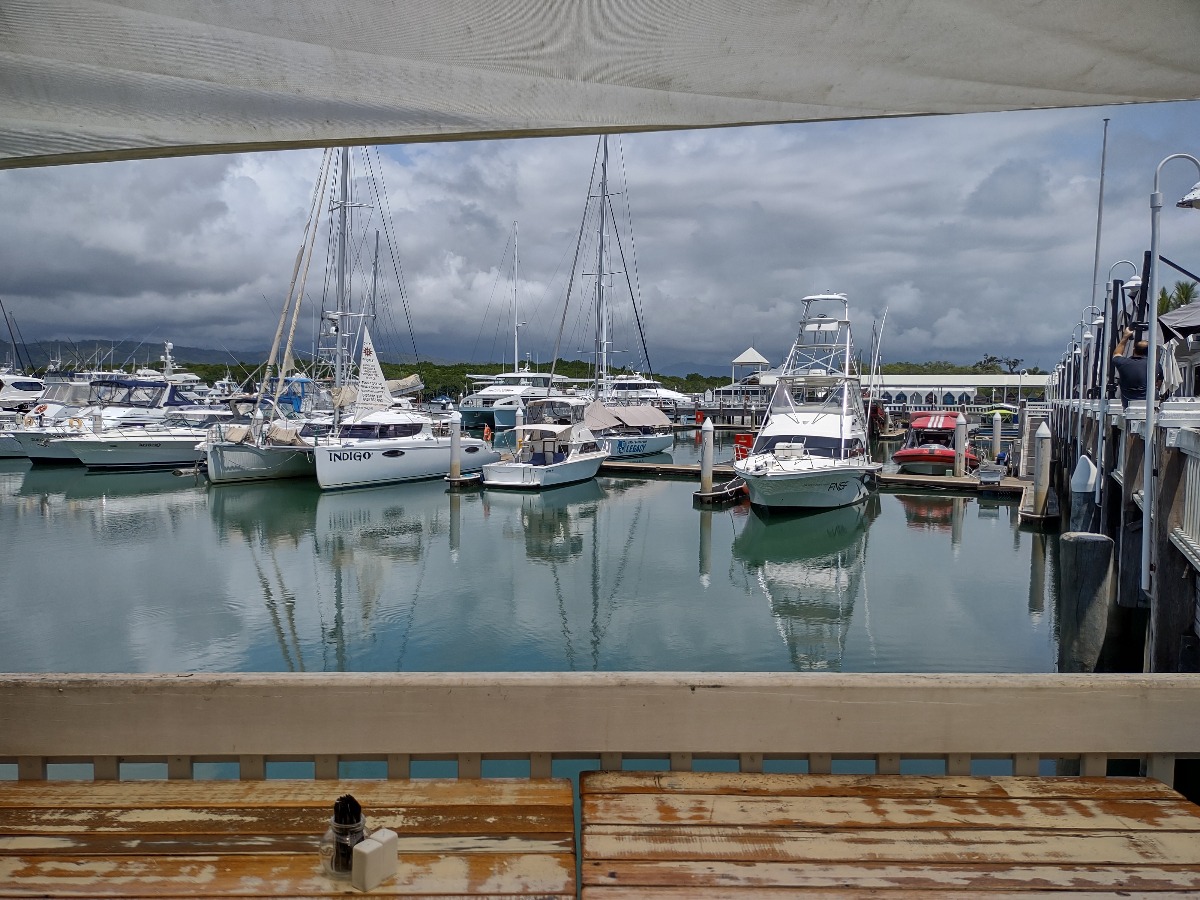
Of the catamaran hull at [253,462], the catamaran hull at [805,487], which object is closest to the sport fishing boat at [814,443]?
the catamaran hull at [805,487]

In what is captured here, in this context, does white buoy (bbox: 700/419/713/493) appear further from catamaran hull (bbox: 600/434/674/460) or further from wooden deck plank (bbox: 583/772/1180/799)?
wooden deck plank (bbox: 583/772/1180/799)

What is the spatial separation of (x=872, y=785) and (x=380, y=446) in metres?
28.4

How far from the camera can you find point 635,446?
40.3 meters

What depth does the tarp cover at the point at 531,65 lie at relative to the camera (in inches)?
59.5

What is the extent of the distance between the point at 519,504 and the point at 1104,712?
950 inches

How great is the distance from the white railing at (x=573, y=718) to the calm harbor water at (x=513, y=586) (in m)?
8.22

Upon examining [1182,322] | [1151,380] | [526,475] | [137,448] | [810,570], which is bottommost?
[810,570]

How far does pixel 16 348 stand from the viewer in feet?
175

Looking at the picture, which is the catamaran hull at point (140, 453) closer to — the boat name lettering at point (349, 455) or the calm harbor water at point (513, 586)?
the calm harbor water at point (513, 586)

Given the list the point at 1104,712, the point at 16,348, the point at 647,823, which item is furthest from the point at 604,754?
the point at 16,348

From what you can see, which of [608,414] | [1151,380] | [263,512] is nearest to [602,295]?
[608,414]

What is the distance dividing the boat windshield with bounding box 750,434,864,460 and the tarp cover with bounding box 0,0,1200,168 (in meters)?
22.7

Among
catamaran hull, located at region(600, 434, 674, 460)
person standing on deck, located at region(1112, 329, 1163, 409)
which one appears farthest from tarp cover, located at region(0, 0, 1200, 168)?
catamaran hull, located at region(600, 434, 674, 460)

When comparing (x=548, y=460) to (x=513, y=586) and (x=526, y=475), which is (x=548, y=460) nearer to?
(x=526, y=475)
